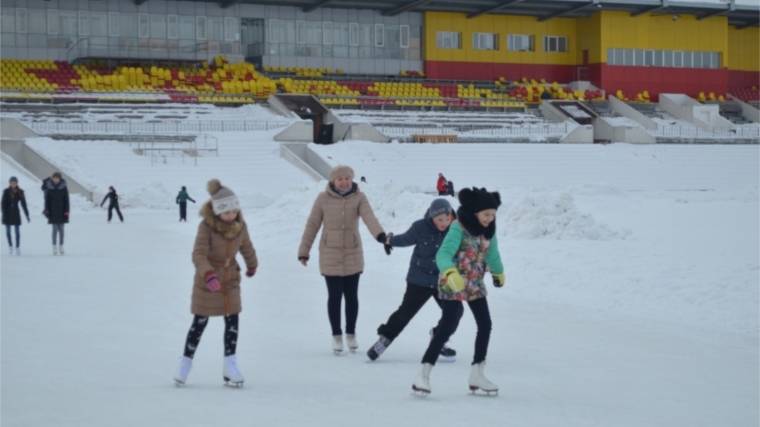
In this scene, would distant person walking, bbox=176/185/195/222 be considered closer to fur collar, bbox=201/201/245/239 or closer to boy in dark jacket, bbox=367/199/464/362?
boy in dark jacket, bbox=367/199/464/362

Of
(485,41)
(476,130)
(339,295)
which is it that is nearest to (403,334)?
(339,295)

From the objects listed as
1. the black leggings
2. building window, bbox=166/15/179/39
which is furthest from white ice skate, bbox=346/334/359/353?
building window, bbox=166/15/179/39

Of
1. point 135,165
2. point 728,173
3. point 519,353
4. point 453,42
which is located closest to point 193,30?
point 453,42

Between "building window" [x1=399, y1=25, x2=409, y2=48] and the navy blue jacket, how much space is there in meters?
52.7

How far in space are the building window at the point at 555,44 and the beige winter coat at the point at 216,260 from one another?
57.9 meters

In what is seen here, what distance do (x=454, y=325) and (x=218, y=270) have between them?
1.65 meters

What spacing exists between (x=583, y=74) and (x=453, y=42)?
8.69 meters

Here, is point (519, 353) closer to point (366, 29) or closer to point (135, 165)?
point (135, 165)

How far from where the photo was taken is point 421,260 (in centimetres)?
755

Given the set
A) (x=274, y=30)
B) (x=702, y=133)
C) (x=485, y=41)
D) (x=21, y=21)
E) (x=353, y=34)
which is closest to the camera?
(x=702, y=133)

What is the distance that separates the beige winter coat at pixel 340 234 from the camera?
26.5 feet

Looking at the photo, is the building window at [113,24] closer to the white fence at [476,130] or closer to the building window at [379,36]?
the building window at [379,36]

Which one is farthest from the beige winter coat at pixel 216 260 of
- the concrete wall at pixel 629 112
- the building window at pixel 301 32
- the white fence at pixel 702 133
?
the building window at pixel 301 32

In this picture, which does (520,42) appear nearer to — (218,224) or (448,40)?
(448,40)
